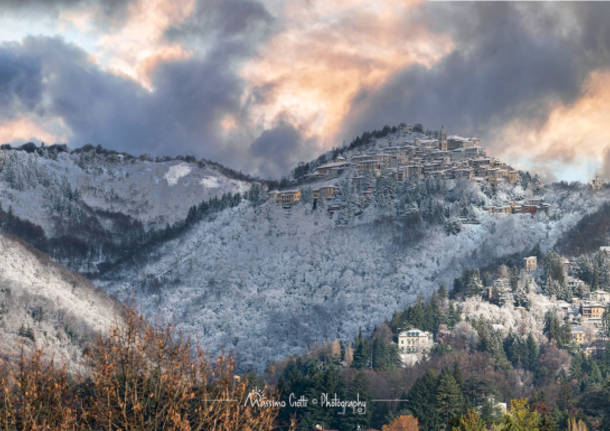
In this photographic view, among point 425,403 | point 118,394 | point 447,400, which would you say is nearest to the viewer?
point 118,394

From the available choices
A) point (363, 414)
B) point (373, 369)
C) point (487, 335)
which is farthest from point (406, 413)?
point (487, 335)

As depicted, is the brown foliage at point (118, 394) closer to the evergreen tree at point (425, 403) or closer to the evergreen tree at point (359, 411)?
the evergreen tree at point (425, 403)

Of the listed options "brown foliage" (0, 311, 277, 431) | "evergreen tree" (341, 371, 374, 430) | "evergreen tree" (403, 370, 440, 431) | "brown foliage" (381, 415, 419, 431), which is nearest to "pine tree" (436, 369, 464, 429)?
"evergreen tree" (403, 370, 440, 431)

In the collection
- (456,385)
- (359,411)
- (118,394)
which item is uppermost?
(456,385)

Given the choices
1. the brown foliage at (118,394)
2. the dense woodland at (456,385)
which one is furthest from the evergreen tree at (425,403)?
the brown foliage at (118,394)

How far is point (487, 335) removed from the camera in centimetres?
19988

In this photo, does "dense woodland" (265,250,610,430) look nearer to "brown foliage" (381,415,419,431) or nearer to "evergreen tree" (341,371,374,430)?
"evergreen tree" (341,371,374,430)

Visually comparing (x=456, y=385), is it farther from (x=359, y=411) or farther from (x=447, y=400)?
(x=359, y=411)

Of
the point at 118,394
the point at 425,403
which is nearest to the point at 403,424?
the point at 425,403

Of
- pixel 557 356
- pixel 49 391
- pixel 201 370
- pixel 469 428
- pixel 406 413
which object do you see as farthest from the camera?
pixel 557 356

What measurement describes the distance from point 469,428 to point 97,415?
95.6ft

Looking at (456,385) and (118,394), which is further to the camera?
(456,385)

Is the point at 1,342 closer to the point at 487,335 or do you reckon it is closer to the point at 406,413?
the point at 406,413

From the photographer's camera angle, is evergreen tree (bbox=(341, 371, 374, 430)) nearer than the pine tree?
No
